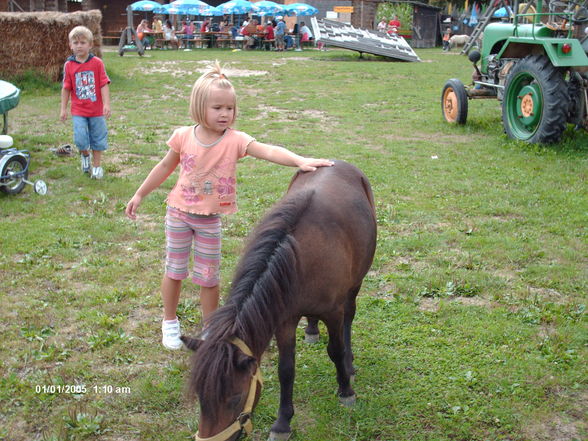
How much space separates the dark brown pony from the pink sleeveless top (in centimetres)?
41

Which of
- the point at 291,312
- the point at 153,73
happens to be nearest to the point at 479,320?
the point at 291,312

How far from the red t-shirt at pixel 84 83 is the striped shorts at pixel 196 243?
4033 mm

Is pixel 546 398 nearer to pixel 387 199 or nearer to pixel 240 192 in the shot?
pixel 387 199

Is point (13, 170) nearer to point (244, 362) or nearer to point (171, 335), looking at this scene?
point (171, 335)

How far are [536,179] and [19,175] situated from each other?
6.26 meters

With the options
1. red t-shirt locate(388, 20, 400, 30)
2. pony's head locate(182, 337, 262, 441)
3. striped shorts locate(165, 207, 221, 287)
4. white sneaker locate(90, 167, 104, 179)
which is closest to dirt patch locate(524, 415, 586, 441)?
pony's head locate(182, 337, 262, 441)

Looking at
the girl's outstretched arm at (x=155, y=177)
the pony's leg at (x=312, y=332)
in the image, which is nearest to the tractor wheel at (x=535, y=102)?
the pony's leg at (x=312, y=332)

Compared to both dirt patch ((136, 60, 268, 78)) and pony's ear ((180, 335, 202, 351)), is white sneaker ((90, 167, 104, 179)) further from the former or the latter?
dirt patch ((136, 60, 268, 78))

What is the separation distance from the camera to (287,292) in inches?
102

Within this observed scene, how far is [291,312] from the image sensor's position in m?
2.72

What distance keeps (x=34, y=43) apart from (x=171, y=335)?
12865 mm

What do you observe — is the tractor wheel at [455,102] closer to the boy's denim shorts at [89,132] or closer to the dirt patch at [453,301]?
the boy's denim shorts at [89,132]

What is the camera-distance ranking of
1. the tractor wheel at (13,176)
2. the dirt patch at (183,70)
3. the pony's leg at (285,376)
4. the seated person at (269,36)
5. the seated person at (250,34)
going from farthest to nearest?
the seated person at (269,36) < the seated person at (250,34) < the dirt patch at (183,70) < the tractor wheel at (13,176) < the pony's leg at (285,376)

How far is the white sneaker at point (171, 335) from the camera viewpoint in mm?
3794
